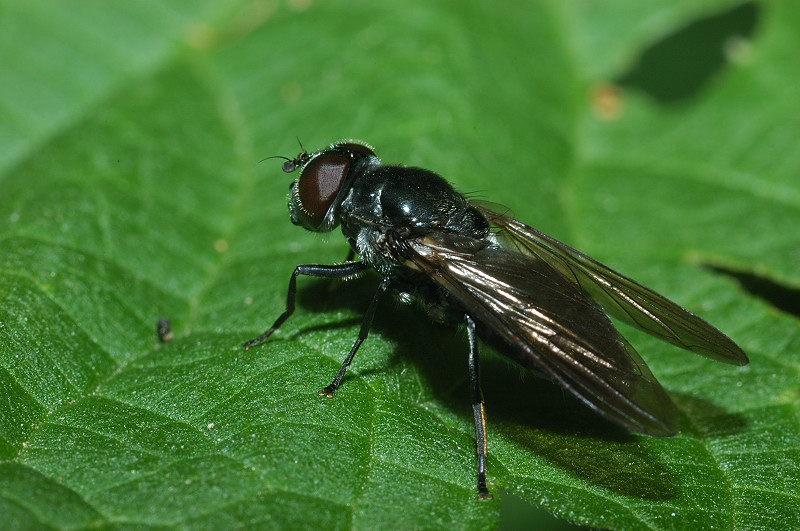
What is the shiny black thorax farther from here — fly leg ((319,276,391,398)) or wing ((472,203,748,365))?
wing ((472,203,748,365))

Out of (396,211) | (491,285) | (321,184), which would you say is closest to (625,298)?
(491,285)

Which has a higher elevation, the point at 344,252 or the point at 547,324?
the point at 344,252

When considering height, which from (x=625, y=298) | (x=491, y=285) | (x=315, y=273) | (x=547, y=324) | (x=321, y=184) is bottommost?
(x=625, y=298)

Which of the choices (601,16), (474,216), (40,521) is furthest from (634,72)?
(40,521)

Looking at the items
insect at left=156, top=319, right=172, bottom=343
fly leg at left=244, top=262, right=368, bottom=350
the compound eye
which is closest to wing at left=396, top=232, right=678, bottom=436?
fly leg at left=244, top=262, right=368, bottom=350

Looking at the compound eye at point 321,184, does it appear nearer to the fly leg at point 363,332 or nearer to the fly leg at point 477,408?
the fly leg at point 363,332

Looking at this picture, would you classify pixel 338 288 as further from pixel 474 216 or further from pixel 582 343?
pixel 582 343

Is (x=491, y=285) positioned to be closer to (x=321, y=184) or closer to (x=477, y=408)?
(x=477, y=408)

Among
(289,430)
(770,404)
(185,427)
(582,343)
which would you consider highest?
(185,427)
